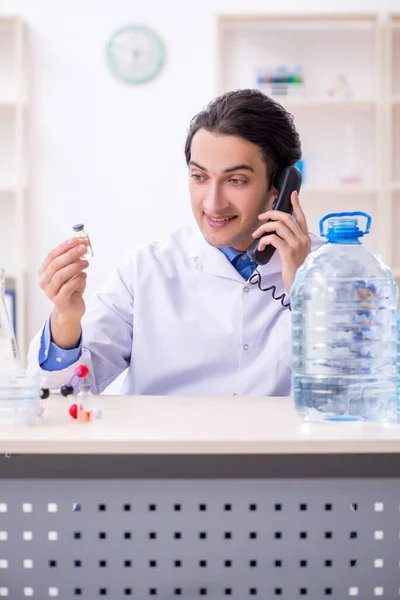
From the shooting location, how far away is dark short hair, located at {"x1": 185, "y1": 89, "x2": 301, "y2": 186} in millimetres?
1744

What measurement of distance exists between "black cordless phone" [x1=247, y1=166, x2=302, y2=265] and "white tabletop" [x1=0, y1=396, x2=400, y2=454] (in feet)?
1.92

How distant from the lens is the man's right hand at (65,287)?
140cm

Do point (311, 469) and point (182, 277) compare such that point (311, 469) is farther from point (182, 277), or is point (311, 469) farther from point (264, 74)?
point (264, 74)

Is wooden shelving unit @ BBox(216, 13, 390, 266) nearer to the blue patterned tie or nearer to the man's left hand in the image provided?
the blue patterned tie

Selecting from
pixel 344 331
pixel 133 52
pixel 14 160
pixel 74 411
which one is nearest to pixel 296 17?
pixel 133 52

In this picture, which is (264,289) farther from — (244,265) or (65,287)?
(65,287)

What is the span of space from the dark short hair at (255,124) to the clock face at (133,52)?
2601 mm

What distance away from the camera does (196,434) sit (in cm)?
100

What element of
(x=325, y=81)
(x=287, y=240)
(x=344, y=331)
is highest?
(x=325, y=81)

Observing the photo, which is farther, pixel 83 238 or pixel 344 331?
pixel 83 238

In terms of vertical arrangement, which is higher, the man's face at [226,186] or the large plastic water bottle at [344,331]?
the man's face at [226,186]

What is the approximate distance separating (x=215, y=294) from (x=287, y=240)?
31cm

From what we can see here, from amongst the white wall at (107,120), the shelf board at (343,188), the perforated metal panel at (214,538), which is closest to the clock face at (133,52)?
the white wall at (107,120)

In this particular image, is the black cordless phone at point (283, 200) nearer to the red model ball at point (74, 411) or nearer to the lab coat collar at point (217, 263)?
the lab coat collar at point (217, 263)
